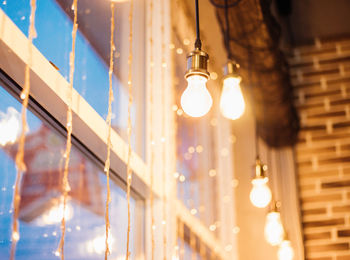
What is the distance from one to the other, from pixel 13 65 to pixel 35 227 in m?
0.52

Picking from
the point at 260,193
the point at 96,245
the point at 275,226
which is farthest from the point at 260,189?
the point at 96,245

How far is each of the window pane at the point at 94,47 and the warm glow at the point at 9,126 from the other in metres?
0.29

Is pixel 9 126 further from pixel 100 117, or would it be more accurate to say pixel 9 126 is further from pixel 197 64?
pixel 197 64

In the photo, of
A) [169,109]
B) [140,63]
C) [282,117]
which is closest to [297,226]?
[282,117]

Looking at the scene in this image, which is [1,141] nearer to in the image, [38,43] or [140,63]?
[38,43]

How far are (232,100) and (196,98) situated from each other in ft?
1.40

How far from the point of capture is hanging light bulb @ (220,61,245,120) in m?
1.93

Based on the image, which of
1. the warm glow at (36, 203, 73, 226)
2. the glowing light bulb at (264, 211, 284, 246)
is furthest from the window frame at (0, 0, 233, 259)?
the glowing light bulb at (264, 211, 284, 246)

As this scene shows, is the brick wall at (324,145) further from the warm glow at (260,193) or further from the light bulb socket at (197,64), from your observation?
the light bulb socket at (197,64)

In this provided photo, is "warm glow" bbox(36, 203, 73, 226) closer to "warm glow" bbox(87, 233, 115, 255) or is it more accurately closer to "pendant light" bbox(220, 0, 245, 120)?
"warm glow" bbox(87, 233, 115, 255)

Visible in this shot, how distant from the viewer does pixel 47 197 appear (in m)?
1.58

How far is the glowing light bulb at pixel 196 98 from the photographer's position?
155 centimetres

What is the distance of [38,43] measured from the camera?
5.27ft

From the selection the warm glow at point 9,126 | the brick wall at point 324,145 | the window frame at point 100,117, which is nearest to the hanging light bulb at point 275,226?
the window frame at point 100,117
